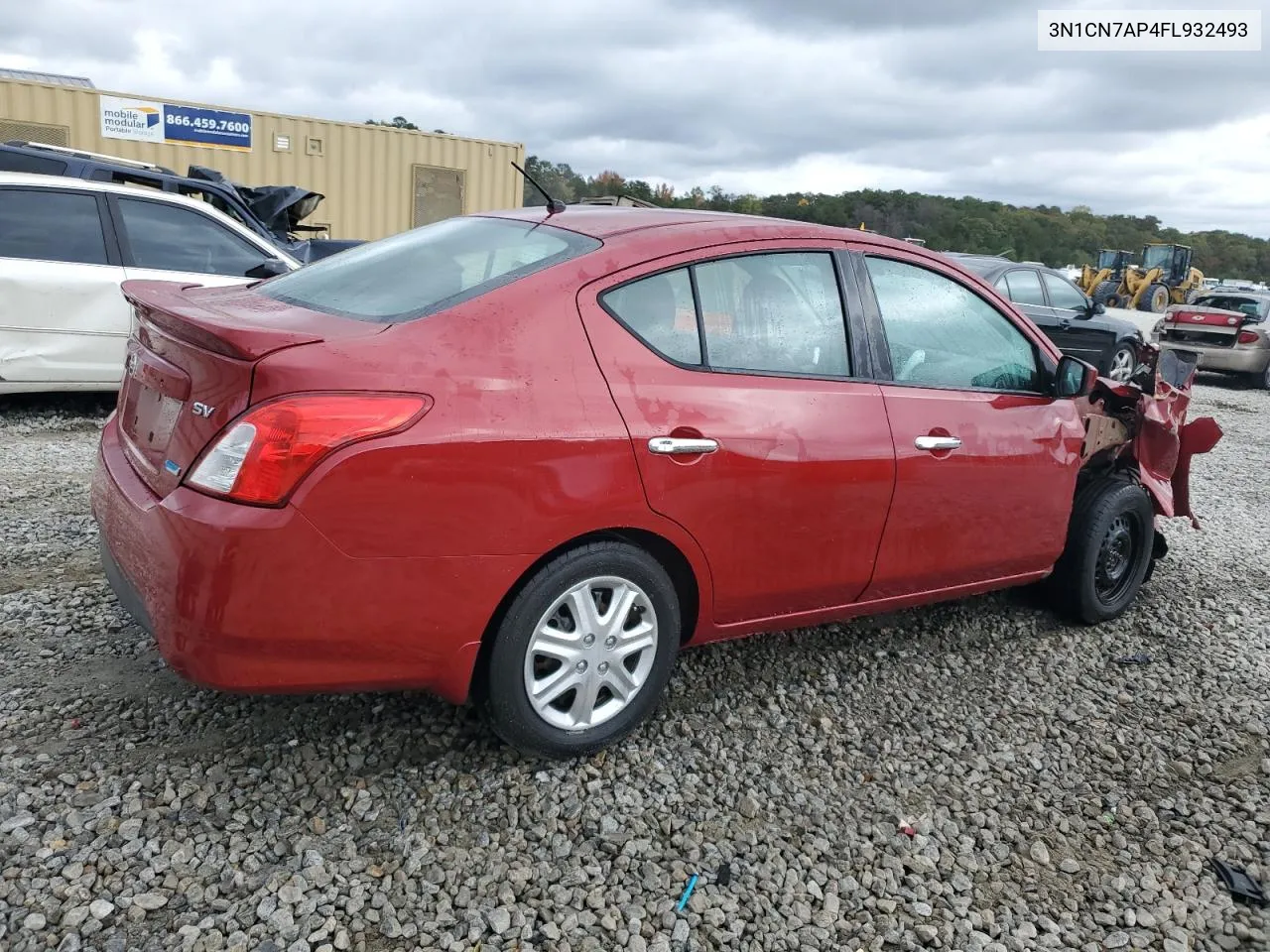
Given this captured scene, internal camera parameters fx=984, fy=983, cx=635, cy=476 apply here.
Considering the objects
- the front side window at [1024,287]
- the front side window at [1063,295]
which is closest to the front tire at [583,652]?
the front side window at [1024,287]

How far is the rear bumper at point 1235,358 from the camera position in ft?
46.2

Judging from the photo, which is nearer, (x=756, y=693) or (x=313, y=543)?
(x=313, y=543)

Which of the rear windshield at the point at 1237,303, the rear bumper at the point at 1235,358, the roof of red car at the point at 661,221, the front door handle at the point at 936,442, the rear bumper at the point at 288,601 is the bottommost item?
the rear bumper at the point at 1235,358

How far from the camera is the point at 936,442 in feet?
10.7

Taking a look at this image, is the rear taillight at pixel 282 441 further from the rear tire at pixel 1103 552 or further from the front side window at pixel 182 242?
the front side window at pixel 182 242

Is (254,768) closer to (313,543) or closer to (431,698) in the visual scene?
(431,698)

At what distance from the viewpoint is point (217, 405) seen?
2.28 metres

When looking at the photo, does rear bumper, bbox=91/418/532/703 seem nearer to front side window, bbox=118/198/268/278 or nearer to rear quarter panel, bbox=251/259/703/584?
rear quarter panel, bbox=251/259/703/584

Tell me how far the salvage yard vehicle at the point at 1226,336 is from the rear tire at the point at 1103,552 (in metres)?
11.2

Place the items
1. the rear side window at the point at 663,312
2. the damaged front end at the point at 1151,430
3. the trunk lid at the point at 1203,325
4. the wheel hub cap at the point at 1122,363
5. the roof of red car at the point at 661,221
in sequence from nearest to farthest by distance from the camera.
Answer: the rear side window at the point at 663,312, the roof of red car at the point at 661,221, the damaged front end at the point at 1151,430, the wheel hub cap at the point at 1122,363, the trunk lid at the point at 1203,325

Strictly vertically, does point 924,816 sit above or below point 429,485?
below

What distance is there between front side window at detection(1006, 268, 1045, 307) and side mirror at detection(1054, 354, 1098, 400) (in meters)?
7.07

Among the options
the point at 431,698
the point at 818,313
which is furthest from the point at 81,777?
the point at 818,313

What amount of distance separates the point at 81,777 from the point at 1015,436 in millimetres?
3101
